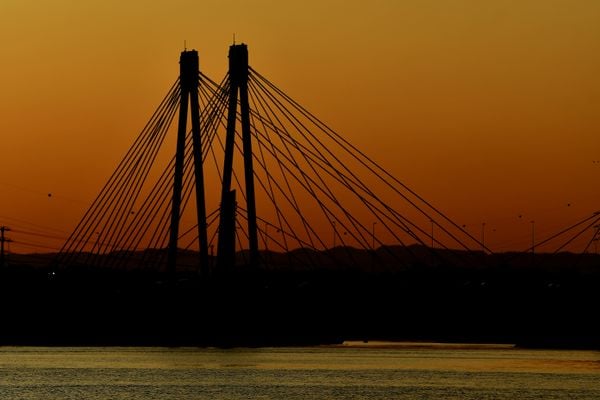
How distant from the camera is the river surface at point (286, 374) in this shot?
80.9m

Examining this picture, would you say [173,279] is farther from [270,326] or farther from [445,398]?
[445,398]

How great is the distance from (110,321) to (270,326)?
1072cm

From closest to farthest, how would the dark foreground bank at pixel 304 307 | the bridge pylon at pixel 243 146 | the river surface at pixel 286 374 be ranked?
the river surface at pixel 286 374 < the bridge pylon at pixel 243 146 < the dark foreground bank at pixel 304 307

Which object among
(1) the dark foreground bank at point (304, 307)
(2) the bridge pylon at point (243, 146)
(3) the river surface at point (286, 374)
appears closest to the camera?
(3) the river surface at point (286, 374)

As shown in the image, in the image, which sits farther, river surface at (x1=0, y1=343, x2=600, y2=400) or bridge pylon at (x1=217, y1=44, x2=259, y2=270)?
bridge pylon at (x1=217, y1=44, x2=259, y2=270)

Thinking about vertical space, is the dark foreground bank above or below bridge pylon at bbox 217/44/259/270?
below

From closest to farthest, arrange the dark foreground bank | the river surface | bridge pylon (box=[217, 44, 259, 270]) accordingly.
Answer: the river surface, bridge pylon (box=[217, 44, 259, 270]), the dark foreground bank

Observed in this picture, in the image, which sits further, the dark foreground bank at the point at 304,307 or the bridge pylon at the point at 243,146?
the dark foreground bank at the point at 304,307

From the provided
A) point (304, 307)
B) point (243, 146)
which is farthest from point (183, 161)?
point (304, 307)

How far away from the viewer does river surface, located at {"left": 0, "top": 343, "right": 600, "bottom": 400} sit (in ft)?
266

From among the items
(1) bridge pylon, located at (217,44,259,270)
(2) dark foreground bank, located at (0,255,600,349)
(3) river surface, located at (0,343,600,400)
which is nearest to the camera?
(3) river surface, located at (0,343,600,400)

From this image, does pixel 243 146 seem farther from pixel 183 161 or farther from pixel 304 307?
pixel 304 307

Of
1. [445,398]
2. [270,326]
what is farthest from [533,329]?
[445,398]

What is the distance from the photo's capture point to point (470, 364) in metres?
106
